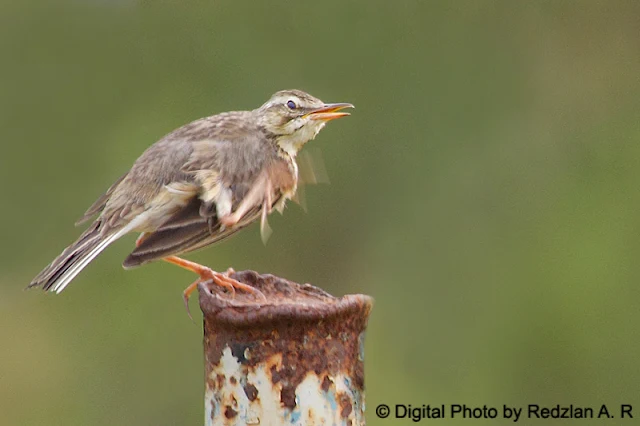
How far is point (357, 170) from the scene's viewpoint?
990 centimetres

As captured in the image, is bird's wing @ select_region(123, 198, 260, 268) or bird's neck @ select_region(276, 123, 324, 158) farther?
bird's neck @ select_region(276, 123, 324, 158)

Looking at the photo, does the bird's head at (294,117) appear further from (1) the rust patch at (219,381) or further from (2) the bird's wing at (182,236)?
(1) the rust patch at (219,381)

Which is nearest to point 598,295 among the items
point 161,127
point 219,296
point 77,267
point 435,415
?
point 435,415

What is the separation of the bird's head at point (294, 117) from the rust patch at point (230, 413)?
2125 millimetres

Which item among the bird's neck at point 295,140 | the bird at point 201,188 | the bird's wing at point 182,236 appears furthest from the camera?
the bird's neck at point 295,140

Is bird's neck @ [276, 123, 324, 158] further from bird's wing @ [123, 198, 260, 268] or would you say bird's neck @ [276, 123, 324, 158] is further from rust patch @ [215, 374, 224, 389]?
rust patch @ [215, 374, 224, 389]

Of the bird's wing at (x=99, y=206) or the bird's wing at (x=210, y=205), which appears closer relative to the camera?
the bird's wing at (x=210, y=205)

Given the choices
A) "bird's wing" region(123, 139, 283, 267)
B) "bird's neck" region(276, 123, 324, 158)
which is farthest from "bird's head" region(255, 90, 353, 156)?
"bird's wing" region(123, 139, 283, 267)

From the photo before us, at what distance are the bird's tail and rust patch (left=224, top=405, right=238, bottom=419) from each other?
1302 millimetres

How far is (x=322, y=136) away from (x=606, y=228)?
2276 millimetres

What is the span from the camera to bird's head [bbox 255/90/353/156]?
219 inches

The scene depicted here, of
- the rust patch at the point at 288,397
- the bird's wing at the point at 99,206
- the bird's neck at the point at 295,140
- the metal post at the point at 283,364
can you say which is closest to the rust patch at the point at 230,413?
the metal post at the point at 283,364

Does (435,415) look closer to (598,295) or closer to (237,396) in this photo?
(598,295)

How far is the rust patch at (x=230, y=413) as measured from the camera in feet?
11.8
